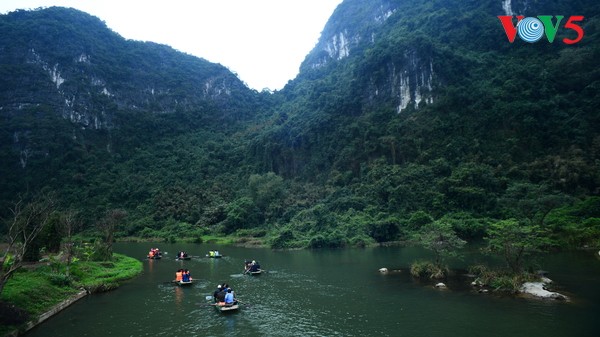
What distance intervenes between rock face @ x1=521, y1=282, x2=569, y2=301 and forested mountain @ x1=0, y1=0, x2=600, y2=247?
2107 centimetres

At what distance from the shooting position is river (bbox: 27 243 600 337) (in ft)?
58.9

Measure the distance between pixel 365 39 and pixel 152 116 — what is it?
8913 centimetres

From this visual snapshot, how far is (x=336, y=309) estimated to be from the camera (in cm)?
2202

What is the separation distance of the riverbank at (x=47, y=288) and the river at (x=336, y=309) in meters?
0.66

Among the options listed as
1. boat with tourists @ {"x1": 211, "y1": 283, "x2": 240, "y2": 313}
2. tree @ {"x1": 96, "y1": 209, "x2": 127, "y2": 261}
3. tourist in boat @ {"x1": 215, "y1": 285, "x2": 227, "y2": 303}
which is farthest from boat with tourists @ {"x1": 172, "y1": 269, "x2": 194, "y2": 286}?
tree @ {"x1": 96, "y1": 209, "x2": 127, "y2": 261}

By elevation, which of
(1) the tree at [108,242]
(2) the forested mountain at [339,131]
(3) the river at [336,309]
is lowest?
(3) the river at [336,309]

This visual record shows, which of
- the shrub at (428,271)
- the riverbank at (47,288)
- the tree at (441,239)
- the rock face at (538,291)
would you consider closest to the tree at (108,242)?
the riverbank at (47,288)

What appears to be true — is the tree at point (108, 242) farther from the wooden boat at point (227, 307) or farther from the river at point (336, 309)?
the wooden boat at point (227, 307)

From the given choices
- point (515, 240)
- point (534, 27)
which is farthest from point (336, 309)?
point (534, 27)

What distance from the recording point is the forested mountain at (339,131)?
217 feet

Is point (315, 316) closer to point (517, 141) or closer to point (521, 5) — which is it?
point (517, 141)

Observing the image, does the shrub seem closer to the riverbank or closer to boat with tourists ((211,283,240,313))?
boat with tourists ((211,283,240,313))

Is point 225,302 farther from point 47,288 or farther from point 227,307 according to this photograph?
point 47,288

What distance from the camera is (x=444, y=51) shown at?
97.4m
